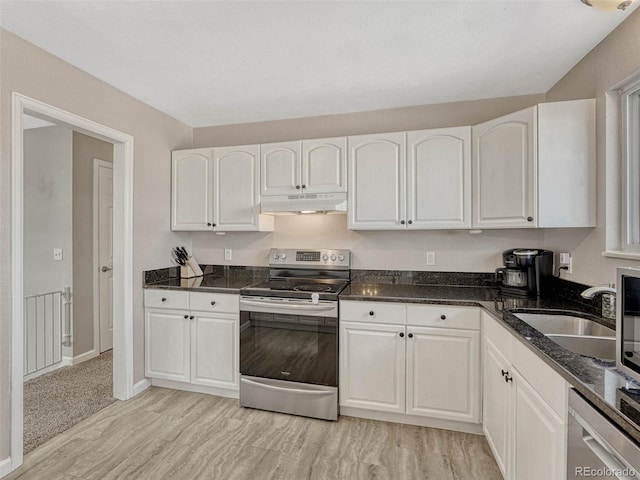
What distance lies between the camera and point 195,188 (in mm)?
3037

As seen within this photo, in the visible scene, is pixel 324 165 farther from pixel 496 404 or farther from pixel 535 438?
pixel 535 438

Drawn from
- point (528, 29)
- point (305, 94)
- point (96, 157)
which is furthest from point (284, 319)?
point (96, 157)

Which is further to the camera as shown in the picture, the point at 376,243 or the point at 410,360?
the point at 376,243

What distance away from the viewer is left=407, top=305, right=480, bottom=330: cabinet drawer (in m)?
2.12

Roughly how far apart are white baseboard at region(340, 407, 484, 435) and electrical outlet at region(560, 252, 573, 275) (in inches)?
46.6

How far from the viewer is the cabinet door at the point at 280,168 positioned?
2.77m

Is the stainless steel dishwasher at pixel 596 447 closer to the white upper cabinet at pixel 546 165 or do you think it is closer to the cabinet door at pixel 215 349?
the white upper cabinet at pixel 546 165

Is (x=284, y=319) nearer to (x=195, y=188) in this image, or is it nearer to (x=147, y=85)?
(x=195, y=188)

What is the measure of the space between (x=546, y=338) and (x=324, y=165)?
1910mm

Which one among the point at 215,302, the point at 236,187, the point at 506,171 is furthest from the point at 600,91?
the point at 215,302

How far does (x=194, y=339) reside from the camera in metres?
2.67

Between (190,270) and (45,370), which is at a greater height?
(190,270)

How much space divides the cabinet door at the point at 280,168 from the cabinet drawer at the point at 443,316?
4.43 feet

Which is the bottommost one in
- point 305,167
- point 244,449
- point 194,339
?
point 244,449
